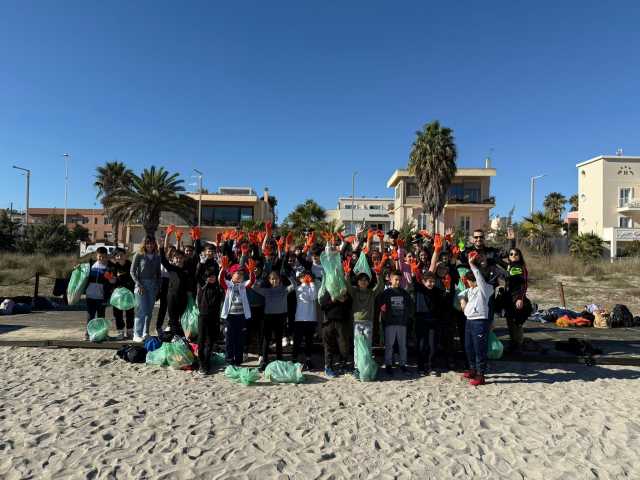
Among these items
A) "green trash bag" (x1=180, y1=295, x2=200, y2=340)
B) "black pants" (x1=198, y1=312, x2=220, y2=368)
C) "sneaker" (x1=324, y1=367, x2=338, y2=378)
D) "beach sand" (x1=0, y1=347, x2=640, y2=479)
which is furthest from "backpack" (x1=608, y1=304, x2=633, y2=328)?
"green trash bag" (x1=180, y1=295, x2=200, y2=340)

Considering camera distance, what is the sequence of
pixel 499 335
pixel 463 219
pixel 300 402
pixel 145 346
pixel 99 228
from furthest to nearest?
pixel 99 228 → pixel 463 219 → pixel 499 335 → pixel 145 346 → pixel 300 402

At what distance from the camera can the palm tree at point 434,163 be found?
26.8m

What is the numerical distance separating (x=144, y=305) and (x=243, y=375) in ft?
8.79

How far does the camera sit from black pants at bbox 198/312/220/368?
6047 millimetres

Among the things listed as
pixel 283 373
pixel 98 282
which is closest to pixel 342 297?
pixel 283 373

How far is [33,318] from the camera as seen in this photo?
1042 cm

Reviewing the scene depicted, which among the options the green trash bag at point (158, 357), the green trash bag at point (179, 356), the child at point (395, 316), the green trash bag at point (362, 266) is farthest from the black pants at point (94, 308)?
the child at point (395, 316)

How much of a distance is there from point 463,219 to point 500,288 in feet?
101

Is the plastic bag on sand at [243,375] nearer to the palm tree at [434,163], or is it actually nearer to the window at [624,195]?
the palm tree at [434,163]

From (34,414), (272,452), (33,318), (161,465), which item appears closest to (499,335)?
(272,452)

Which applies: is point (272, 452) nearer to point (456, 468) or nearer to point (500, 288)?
point (456, 468)

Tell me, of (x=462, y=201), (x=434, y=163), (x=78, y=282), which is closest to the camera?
(x=78, y=282)

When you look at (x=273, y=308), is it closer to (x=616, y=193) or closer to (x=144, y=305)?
(x=144, y=305)

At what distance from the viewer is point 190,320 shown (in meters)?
6.96
